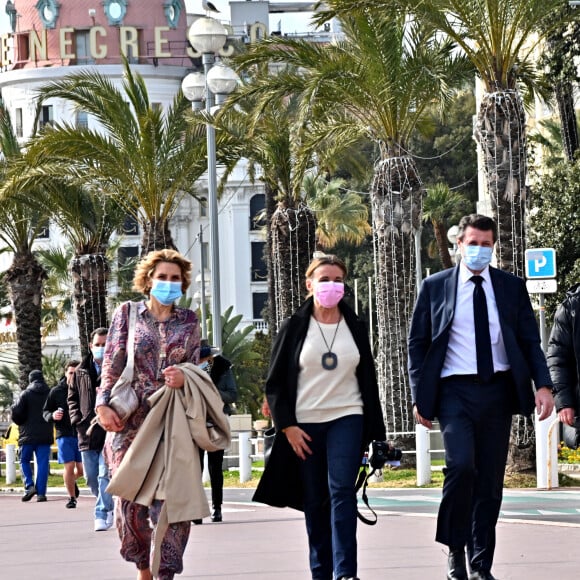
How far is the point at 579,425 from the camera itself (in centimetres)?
925

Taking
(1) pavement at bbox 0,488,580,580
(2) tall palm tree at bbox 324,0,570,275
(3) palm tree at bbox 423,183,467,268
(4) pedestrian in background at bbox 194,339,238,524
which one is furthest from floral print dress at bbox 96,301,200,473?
(3) palm tree at bbox 423,183,467,268

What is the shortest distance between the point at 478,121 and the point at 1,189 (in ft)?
38.4

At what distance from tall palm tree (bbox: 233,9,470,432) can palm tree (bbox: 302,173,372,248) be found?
40810mm

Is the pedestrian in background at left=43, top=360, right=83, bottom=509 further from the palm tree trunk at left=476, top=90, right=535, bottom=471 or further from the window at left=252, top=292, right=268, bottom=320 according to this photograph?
the window at left=252, top=292, right=268, bottom=320

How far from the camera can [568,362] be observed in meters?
9.38

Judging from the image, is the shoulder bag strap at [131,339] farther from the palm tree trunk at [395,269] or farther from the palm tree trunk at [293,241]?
the palm tree trunk at [293,241]

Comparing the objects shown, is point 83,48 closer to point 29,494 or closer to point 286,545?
point 29,494

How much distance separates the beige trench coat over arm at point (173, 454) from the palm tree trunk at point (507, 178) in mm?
12958

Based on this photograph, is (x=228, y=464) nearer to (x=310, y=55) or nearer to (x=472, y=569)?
(x=310, y=55)

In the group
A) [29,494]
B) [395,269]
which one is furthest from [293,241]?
[29,494]

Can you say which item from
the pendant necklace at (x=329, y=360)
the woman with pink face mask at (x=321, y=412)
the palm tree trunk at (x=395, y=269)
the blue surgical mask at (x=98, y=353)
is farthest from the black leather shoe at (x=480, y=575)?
the palm tree trunk at (x=395, y=269)

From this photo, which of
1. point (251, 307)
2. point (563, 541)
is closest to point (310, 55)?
point (563, 541)

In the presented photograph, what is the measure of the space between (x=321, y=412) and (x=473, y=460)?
2.84ft

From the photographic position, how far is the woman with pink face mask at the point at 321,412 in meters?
9.41
